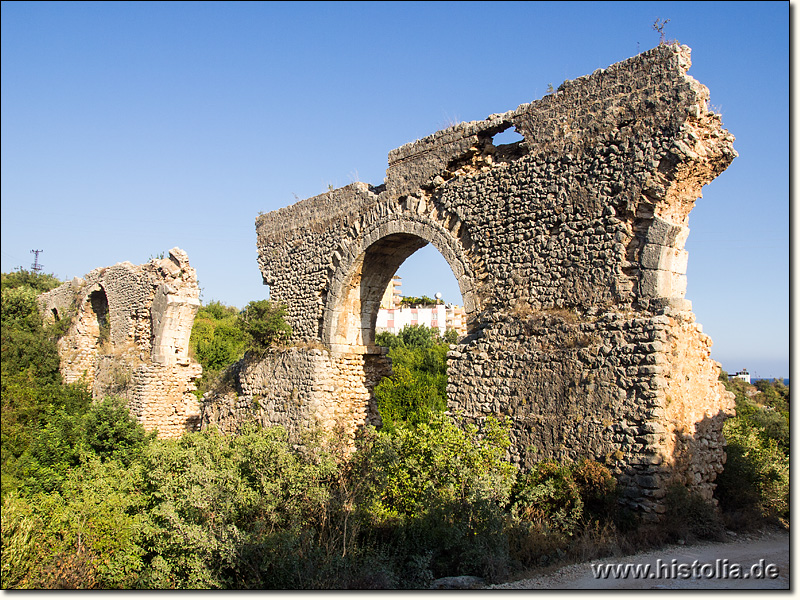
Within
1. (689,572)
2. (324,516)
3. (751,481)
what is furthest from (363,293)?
(689,572)

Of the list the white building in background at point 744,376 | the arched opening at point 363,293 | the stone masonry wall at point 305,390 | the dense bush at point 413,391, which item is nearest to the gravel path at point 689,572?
→ the stone masonry wall at point 305,390

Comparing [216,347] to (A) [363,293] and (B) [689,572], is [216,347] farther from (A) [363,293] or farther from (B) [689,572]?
(B) [689,572]

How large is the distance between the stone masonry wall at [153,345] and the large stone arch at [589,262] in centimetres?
701

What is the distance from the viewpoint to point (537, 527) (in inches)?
268

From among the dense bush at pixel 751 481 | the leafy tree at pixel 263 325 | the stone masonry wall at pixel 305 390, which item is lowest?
the dense bush at pixel 751 481

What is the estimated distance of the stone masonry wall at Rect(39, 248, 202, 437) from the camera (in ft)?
47.8

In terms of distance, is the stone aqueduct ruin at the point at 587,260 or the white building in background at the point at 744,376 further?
the white building in background at the point at 744,376

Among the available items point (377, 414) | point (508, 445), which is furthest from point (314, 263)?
point (508, 445)

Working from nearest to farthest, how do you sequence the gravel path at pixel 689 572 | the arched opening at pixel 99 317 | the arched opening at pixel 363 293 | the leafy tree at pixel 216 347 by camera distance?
the gravel path at pixel 689 572 → the arched opening at pixel 363 293 → the arched opening at pixel 99 317 → the leafy tree at pixel 216 347

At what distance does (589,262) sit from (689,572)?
135 inches

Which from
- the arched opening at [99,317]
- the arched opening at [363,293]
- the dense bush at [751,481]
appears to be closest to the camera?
the dense bush at [751,481]

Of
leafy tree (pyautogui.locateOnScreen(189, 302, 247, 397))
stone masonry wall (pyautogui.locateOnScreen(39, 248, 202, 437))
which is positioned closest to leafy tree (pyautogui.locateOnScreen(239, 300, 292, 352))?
stone masonry wall (pyautogui.locateOnScreen(39, 248, 202, 437))

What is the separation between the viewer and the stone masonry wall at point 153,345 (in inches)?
573

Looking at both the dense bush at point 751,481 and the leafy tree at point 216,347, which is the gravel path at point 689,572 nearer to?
the dense bush at point 751,481
